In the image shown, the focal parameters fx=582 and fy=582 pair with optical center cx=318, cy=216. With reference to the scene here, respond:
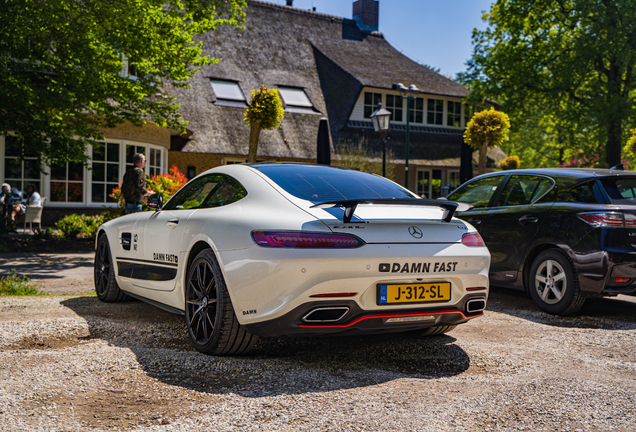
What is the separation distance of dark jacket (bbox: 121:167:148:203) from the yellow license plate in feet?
25.3

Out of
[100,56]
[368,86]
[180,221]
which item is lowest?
[180,221]

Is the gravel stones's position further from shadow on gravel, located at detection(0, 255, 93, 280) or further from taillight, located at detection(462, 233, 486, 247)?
shadow on gravel, located at detection(0, 255, 93, 280)

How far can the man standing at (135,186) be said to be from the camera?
1037cm

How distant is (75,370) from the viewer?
3527 millimetres

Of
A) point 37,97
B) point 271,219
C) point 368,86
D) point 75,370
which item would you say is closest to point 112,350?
point 75,370

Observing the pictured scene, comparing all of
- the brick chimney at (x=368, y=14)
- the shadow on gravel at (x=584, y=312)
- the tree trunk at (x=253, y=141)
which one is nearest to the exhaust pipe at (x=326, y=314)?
the shadow on gravel at (x=584, y=312)

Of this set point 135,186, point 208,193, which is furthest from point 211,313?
point 135,186

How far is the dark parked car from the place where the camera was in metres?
5.66

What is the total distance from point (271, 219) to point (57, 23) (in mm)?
9692

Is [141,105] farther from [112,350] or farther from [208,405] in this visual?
[208,405]

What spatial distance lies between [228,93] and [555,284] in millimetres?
19399

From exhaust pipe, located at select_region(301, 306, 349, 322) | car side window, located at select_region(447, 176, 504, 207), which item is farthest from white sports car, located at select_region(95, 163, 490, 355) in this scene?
car side window, located at select_region(447, 176, 504, 207)

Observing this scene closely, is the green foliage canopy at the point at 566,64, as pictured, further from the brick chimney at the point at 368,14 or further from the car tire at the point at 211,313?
the car tire at the point at 211,313

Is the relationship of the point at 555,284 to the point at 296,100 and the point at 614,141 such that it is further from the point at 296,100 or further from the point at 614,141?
the point at 614,141
